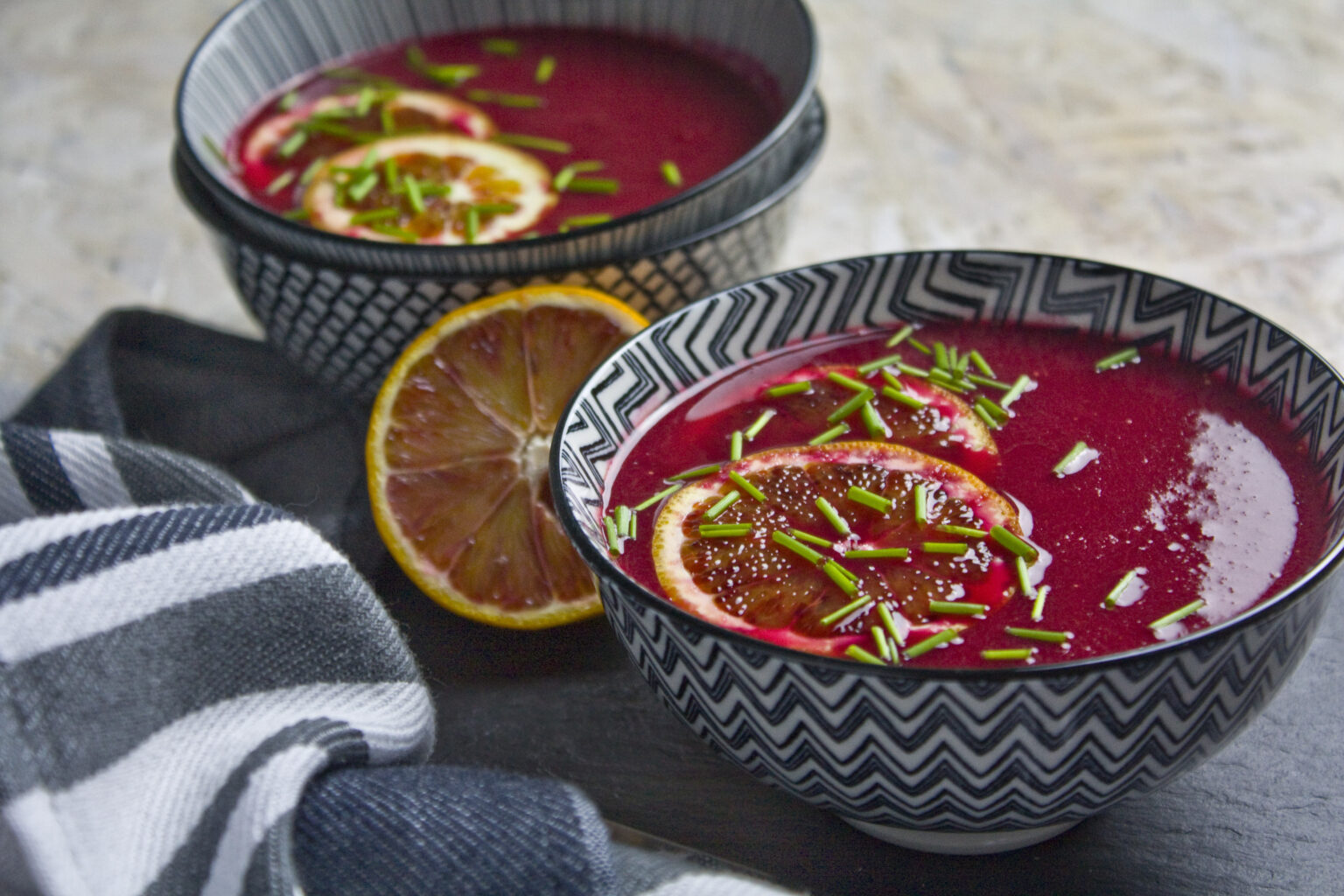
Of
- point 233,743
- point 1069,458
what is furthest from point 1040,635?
point 233,743

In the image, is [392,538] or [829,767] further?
[392,538]

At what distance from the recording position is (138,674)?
3.69 ft

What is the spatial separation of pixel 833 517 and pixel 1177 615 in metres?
0.28

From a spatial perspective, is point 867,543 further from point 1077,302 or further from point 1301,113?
point 1301,113

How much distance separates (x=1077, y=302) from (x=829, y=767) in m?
0.57

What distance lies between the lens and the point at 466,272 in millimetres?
1501

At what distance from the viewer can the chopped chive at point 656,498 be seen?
1.23 meters

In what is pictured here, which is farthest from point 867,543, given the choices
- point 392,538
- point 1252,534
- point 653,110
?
point 653,110

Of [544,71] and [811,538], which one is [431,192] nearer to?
[544,71]

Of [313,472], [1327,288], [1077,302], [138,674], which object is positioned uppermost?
[1077,302]

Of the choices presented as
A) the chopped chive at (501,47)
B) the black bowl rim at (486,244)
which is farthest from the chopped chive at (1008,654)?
the chopped chive at (501,47)

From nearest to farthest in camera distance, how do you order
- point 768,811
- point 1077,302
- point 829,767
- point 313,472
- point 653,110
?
point 829,767 < point 768,811 < point 1077,302 < point 313,472 < point 653,110

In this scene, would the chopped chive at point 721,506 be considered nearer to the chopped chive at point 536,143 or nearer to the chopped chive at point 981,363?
the chopped chive at point 981,363

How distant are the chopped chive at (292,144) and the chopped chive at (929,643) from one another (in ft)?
4.01
